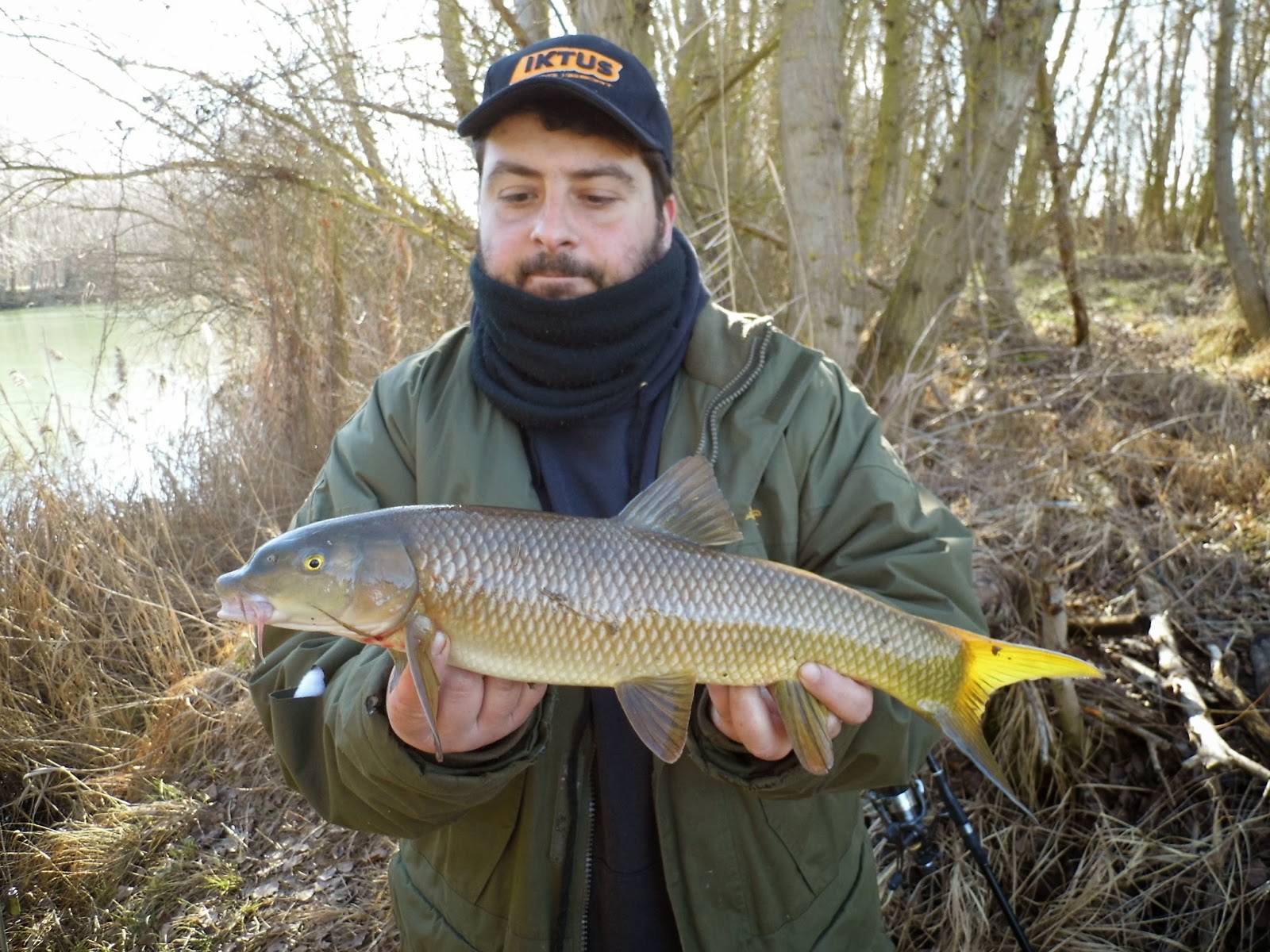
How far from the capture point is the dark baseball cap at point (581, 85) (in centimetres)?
175

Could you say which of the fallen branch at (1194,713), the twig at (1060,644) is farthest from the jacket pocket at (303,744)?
the fallen branch at (1194,713)

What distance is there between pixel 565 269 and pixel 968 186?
4.17 meters

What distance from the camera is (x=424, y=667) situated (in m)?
1.39

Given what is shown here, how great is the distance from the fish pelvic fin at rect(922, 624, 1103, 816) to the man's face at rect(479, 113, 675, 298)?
Answer: 1.00 m

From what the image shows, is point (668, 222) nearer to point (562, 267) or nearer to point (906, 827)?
point (562, 267)

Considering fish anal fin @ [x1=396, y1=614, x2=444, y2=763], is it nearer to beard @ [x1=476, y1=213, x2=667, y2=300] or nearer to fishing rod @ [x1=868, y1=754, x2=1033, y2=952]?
beard @ [x1=476, y1=213, x2=667, y2=300]

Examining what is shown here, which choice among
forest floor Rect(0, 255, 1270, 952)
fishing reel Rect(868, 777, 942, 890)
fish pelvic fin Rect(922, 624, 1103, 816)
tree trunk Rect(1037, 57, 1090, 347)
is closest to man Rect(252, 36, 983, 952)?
fish pelvic fin Rect(922, 624, 1103, 816)

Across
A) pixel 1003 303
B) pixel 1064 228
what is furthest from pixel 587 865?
pixel 1064 228

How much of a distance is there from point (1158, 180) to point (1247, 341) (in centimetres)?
870

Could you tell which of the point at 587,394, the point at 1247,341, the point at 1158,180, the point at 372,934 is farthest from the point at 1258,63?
the point at 372,934

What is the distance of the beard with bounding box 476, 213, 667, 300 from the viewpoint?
1.83 m

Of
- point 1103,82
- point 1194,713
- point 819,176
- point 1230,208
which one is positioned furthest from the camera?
point 1103,82

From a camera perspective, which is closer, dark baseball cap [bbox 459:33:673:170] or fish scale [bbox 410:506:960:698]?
fish scale [bbox 410:506:960:698]

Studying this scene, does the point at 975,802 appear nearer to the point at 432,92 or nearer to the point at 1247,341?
the point at 432,92
